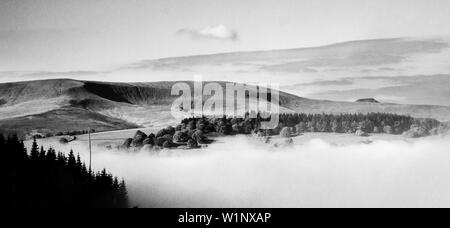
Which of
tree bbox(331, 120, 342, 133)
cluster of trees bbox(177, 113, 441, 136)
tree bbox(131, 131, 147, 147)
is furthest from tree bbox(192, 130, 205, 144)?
tree bbox(331, 120, 342, 133)

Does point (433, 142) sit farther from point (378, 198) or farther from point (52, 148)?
point (52, 148)

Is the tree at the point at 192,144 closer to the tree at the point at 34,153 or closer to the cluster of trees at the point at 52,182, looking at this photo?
the cluster of trees at the point at 52,182

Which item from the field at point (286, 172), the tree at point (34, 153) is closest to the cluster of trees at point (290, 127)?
the field at point (286, 172)

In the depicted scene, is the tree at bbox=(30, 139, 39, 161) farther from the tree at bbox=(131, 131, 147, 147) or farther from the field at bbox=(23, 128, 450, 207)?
the tree at bbox=(131, 131, 147, 147)

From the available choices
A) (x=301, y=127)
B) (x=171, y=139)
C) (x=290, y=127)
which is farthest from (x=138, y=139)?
(x=301, y=127)

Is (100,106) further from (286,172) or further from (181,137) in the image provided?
(286,172)

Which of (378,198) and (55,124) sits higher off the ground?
(55,124)
